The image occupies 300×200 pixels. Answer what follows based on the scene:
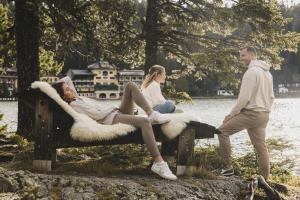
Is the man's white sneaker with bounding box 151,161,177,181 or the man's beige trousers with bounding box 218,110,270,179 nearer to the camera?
the man's white sneaker with bounding box 151,161,177,181

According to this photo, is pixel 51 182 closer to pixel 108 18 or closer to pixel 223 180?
pixel 223 180

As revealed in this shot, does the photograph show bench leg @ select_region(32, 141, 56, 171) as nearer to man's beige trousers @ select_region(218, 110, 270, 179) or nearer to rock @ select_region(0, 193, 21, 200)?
rock @ select_region(0, 193, 21, 200)

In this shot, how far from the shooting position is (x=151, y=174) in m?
6.53

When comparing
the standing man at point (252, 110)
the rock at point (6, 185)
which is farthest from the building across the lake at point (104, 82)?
the rock at point (6, 185)

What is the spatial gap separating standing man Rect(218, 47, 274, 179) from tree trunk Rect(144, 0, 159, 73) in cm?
531

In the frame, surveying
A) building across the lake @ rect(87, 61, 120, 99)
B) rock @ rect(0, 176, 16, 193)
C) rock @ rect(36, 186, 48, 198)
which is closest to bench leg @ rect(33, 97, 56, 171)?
rock @ rect(36, 186, 48, 198)

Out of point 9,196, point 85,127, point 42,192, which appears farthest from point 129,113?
point 9,196

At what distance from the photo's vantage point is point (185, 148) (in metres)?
6.60

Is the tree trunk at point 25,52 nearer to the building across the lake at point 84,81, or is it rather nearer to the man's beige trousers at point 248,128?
the man's beige trousers at point 248,128

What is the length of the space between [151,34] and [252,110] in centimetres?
585

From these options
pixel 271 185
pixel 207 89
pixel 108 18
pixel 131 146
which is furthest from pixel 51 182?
pixel 207 89

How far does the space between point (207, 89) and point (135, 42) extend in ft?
368

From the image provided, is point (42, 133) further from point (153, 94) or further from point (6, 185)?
point (153, 94)

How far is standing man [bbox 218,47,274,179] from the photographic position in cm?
703
